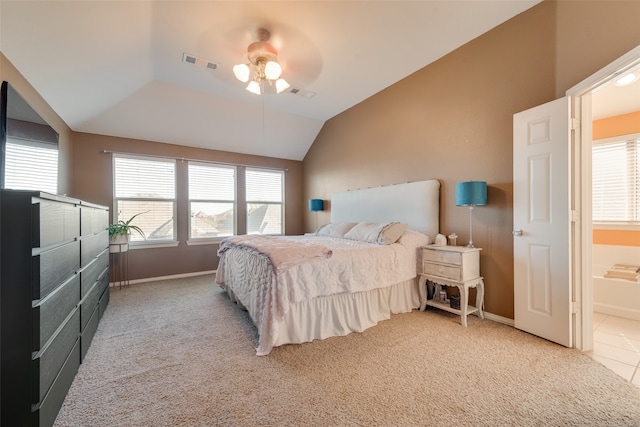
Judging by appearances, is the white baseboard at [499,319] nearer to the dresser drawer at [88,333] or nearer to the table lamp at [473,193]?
the table lamp at [473,193]

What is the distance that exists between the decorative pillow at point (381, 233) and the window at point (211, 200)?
9.87ft

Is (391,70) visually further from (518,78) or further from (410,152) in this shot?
(518,78)

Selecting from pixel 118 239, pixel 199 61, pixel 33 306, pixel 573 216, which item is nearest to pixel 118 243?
pixel 118 239

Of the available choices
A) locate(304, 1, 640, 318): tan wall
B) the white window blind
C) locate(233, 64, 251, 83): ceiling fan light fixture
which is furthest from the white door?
the white window blind

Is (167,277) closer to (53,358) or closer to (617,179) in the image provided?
(53,358)

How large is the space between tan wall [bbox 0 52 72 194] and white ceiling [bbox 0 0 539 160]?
7 centimetres

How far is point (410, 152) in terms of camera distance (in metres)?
3.59

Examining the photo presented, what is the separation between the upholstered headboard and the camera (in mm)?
3209

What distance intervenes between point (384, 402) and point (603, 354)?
1.95 meters

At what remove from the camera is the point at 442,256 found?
2.74m

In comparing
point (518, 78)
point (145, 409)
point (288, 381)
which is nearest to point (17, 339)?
point (145, 409)

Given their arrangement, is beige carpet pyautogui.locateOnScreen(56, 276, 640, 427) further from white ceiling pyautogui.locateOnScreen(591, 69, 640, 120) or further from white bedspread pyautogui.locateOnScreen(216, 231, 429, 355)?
white ceiling pyautogui.locateOnScreen(591, 69, 640, 120)

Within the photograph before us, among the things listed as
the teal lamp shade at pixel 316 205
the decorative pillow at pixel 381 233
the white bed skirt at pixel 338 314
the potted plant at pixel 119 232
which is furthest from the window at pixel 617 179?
the potted plant at pixel 119 232

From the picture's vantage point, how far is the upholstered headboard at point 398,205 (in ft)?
10.5
